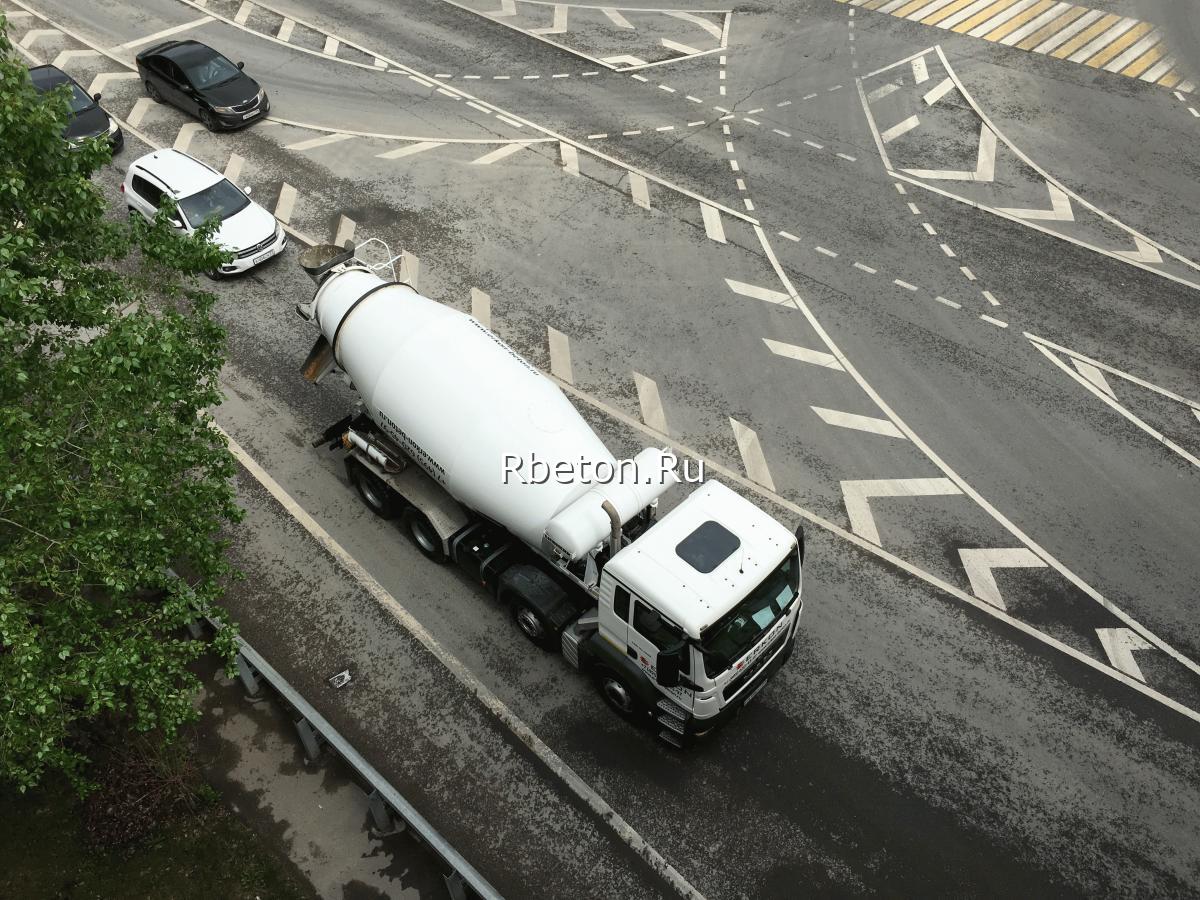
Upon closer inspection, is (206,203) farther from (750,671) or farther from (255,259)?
(750,671)

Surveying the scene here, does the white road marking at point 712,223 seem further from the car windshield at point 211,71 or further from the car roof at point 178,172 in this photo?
the car windshield at point 211,71

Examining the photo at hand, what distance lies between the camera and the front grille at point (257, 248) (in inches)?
842

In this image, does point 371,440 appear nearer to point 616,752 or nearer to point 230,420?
point 230,420

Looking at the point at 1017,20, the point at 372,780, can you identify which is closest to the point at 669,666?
the point at 372,780

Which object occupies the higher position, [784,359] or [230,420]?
[784,359]

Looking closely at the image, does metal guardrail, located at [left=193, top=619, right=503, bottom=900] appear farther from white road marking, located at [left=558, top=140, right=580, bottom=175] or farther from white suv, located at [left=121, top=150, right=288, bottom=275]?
white road marking, located at [left=558, top=140, right=580, bottom=175]

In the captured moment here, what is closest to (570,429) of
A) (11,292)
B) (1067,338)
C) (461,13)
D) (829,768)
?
(829,768)

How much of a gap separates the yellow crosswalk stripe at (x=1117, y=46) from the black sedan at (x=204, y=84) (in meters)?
28.5

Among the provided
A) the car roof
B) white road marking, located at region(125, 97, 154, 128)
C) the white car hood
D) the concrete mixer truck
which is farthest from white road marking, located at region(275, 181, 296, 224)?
the concrete mixer truck

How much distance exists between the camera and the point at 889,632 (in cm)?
1520

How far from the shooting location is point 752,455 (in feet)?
59.5

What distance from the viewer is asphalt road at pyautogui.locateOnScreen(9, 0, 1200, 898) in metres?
13.1

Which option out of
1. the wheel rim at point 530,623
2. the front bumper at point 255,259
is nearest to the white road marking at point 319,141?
the front bumper at point 255,259

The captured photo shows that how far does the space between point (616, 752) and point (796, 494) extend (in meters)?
6.55
